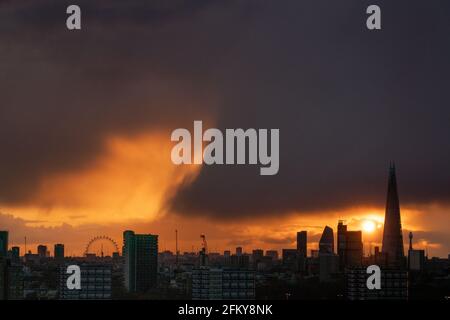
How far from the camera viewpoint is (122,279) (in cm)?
6981

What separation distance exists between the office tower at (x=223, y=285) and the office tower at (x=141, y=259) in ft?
13.0

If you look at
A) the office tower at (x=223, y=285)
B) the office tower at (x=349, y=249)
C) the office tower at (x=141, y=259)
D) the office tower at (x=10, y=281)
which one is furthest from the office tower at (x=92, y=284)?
the office tower at (x=349, y=249)

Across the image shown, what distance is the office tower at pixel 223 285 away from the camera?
206ft

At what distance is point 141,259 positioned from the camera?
74.8 m

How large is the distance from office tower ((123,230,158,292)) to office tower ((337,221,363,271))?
14.3 metres

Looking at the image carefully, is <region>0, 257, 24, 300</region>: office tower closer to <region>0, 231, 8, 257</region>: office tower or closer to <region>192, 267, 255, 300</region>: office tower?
<region>0, 231, 8, 257</region>: office tower

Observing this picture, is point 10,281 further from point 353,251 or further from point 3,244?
point 353,251

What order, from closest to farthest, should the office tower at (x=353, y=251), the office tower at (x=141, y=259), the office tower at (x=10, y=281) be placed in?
the office tower at (x=141, y=259) → the office tower at (x=10, y=281) → the office tower at (x=353, y=251)

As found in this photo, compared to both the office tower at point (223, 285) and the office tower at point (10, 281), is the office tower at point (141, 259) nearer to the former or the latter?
the office tower at point (223, 285)

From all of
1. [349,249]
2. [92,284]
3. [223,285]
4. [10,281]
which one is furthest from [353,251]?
[10,281]

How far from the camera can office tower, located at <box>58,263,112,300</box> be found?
216 ft

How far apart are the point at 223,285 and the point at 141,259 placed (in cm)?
1325
